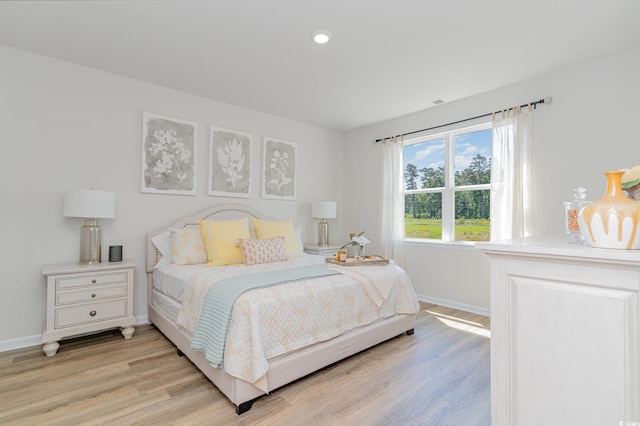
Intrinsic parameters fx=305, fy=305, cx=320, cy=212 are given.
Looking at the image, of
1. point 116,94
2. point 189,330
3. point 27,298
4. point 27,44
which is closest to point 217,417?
point 189,330

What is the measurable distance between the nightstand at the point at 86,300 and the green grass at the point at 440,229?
11.7 feet

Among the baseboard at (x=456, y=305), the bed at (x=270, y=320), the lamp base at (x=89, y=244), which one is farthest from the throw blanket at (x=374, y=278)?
the lamp base at (x=89, y=244)

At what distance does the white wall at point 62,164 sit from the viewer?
2684mm

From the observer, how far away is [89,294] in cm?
267

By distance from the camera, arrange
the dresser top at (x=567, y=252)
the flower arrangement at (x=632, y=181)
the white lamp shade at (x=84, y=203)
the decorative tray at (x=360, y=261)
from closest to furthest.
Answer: the dresser top at (x=567, y=252)
the flower arrangement at (x=632, y=181)
the white lamp shade at (x=84, y=203)
the decorative tray at (x=360, y=261)

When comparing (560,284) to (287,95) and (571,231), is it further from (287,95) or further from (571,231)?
(287,95)

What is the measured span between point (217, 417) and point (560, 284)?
1855mm

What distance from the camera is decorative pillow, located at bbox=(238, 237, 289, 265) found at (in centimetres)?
311

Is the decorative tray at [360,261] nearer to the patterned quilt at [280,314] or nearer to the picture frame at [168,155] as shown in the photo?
the patterned quilt at [280,314]

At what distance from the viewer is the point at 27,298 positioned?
9.02 feet

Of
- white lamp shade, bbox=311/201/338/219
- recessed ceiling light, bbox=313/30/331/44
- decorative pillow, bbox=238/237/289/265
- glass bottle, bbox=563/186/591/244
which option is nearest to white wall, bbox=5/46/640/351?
decorative pillow, bbox=238/237/289/265

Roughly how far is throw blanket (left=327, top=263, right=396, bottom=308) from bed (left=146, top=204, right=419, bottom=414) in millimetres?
39

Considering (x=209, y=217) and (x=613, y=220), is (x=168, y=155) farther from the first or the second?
(x=613, y=220)

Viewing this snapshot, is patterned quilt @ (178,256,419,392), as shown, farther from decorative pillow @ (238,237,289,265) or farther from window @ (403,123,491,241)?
window @ (403,123,491,241)
